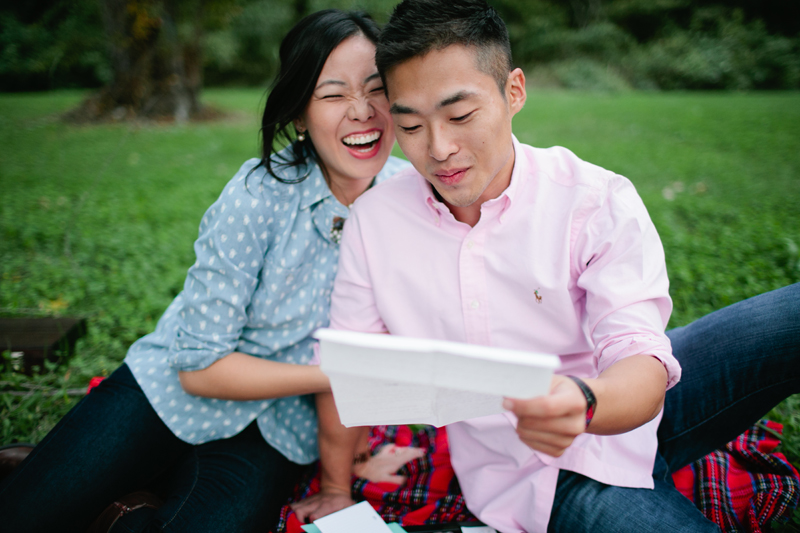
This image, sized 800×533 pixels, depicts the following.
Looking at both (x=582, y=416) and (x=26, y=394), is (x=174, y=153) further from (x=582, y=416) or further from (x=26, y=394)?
(x=582, y=416)

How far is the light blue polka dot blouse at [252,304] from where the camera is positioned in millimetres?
1704

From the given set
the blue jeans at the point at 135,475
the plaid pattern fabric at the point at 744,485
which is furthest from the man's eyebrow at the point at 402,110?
the plaid pattern fabric at the point at 744,485

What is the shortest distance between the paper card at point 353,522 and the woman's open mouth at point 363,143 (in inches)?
50.2

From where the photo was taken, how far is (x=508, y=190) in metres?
1.58

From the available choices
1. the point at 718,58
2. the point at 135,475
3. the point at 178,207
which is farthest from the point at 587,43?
the point at 135,475

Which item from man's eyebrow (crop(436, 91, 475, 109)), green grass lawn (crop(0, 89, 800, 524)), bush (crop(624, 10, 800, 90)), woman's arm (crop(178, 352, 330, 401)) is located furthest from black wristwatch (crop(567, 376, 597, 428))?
bush (crop(624, 10, 800, 90))

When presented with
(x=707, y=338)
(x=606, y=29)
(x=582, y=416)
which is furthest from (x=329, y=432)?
(x=606, y=29)

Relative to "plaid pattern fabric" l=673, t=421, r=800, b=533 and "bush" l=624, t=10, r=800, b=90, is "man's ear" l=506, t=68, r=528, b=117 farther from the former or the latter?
"bush" l=624, t=10, r=800, b=90

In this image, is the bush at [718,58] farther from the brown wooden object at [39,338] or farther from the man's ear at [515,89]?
the brown wooden object at [39,338]

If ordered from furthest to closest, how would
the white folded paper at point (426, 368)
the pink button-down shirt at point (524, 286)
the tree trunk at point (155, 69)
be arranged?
1. the tree trunk at point (155, 69)
2. the pink button-down shirt at point (524, 286)
3. the white folded paper at point (426, 368)

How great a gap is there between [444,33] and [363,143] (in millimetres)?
551

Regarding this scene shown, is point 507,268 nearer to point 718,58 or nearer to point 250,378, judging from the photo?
point 250,378

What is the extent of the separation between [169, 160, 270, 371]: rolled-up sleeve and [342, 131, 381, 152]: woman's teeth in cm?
38

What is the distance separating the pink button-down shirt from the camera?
1.42m
